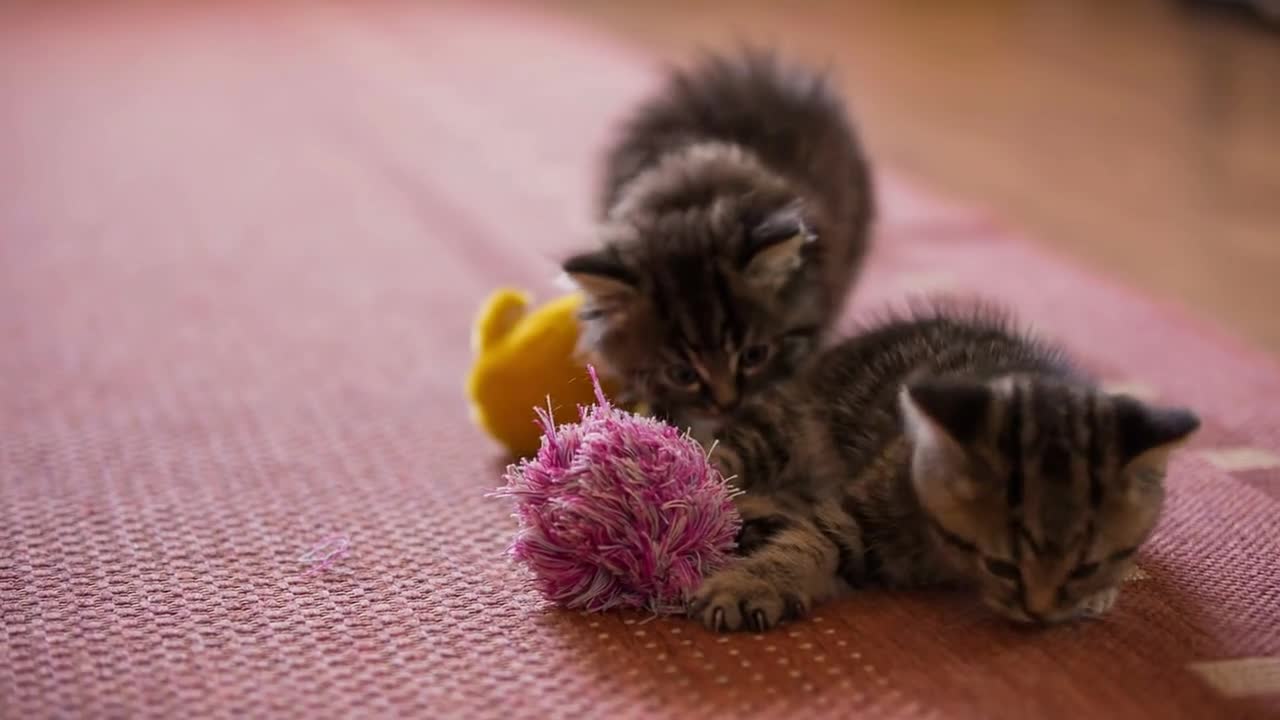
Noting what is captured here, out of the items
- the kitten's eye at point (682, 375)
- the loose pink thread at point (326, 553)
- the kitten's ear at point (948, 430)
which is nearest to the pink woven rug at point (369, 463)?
the loose pink thread at point (326, 553)

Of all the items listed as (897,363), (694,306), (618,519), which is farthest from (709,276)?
(618,519)

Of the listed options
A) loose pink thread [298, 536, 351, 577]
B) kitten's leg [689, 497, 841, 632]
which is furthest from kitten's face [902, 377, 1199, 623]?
loose pink thread [298, 536, 351, 577]

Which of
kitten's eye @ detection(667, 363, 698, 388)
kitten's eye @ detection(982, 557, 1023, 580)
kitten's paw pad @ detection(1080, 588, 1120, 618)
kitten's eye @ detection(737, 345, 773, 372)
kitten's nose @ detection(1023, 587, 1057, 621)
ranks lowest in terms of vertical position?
kitten's paw pad @ detection(1080, 588, 1120, 618)

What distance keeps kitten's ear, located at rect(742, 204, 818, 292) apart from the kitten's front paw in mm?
509

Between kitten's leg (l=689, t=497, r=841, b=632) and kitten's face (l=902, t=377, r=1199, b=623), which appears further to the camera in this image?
kitten's leg (l=689, t=497, r=841, b=632)

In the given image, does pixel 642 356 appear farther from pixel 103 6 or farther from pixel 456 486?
pixel 103 6

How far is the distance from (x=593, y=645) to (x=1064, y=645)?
0.49 meters

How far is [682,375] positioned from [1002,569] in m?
0.59

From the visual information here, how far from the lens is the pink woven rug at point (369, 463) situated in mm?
1343

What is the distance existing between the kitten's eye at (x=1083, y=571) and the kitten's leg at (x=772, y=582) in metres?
0.27

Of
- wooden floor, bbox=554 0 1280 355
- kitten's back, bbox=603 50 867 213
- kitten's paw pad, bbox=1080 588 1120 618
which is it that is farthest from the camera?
wooden floor, bbox=554 0 1280 355

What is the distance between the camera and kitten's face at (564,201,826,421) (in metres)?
1.82

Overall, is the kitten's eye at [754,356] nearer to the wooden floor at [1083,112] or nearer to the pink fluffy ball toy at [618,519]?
the pink fluffy ball toy at [618,519]

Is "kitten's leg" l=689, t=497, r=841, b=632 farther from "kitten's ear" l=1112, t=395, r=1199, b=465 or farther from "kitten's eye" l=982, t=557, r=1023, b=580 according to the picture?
"kitten's ear" l=1112, t=395, r=1199, b=465
